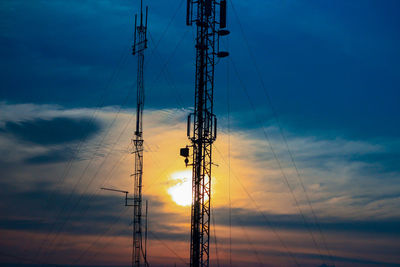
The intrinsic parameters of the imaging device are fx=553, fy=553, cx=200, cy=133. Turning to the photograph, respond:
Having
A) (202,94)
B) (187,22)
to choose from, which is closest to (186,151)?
(202,94)

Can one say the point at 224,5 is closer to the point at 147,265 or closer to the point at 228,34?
the point at 228,34

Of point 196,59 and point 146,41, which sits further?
point 146,41

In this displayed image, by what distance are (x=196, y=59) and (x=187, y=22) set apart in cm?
366

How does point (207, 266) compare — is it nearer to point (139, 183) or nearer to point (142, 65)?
point (139, 183)

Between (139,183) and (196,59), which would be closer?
(196,59)

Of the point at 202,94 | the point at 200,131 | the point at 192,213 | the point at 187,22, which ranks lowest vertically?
the point at 192,213

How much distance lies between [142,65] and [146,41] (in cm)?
259

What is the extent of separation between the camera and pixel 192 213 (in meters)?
52.0

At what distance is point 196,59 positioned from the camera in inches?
2109

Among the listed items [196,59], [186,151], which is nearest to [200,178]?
[186,151]

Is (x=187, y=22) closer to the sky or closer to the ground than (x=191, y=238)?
closer to the sky

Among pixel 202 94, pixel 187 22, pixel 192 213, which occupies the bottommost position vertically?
pixel 192 213

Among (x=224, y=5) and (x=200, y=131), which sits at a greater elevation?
(x=224, y=5)

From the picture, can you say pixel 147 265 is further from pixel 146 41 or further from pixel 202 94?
pixel 146 41
